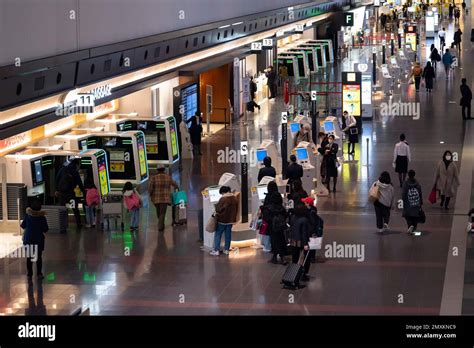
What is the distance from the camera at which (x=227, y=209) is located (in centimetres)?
1989

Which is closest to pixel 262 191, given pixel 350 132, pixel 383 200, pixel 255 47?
pixel 383 200

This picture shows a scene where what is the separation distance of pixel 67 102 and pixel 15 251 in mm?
3093

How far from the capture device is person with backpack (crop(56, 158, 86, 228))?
22891 millimetres

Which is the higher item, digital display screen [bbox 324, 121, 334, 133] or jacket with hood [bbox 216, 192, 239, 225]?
digital display screen [bbox 324, 121, 334, 133]

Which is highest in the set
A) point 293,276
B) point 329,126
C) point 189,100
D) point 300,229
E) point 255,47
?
point 255,47

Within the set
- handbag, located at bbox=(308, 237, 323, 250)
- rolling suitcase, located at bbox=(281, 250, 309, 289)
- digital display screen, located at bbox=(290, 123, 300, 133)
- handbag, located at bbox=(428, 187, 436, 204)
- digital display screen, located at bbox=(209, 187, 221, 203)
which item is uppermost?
digital display screen, located at bbox=(290, 123, 300, 133)

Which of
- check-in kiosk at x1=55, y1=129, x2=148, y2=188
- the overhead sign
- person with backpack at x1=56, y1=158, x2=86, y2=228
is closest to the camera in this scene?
person with backpack at x1=56, y1=158, x2=86, y2=228

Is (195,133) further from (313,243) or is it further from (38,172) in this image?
(313,243)

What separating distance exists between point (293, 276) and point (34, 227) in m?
4.32

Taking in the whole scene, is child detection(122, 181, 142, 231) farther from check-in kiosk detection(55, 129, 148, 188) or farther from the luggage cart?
check-in kiosk detection(55, 129, 148, 188)

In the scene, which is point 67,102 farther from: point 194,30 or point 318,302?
point 194,30

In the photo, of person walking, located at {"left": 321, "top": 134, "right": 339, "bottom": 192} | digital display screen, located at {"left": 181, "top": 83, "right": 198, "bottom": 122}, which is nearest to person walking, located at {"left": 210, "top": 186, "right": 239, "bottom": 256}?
person walking, located at {"left": 321, "top": 134, "right": 339, "bottom": 192}

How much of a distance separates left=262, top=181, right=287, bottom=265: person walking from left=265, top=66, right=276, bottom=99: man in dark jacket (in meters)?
25.9
